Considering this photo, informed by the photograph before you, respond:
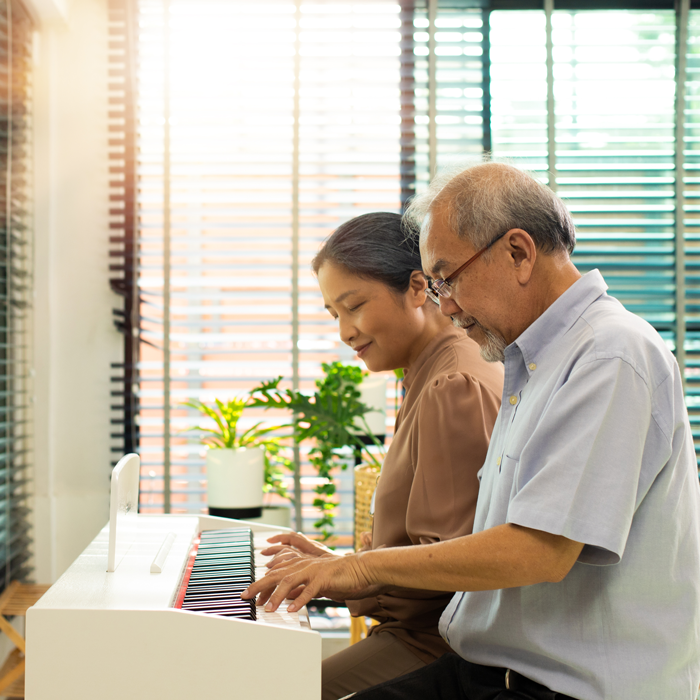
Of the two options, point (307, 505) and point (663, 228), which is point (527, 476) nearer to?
point (307, 505)

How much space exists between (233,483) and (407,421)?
159cm

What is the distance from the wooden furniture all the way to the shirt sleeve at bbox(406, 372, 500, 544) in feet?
6.51

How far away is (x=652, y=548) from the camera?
1028 mm

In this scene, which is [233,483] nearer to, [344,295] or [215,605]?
[344,295]

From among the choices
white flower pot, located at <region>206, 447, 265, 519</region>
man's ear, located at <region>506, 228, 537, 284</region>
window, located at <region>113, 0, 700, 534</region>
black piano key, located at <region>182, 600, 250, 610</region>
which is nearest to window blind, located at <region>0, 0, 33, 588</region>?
window, located at <region>113, 0, 700, 534</region>

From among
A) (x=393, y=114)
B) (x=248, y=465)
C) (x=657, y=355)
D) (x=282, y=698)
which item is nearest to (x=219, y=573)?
(x=282, y=698)

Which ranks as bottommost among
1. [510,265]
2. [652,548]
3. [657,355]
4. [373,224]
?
[652,548]

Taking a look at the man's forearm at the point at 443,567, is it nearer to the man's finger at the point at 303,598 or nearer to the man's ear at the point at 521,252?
the man's finger at the point at 303,598

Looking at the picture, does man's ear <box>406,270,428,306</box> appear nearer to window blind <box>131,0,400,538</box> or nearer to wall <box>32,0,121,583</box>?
window blind <box>131,0,400,538</box>

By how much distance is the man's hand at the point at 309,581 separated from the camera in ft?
3.66

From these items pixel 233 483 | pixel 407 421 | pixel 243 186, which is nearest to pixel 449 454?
pixel 407 421

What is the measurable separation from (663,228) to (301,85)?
2126 mm

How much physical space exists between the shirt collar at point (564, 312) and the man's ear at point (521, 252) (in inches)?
2.9

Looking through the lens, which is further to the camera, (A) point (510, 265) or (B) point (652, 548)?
(A) point (510, 265)
